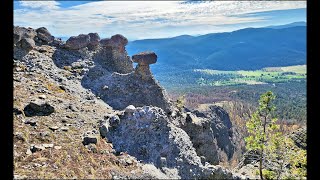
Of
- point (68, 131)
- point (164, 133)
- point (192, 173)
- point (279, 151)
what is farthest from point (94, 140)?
point (279, 151)

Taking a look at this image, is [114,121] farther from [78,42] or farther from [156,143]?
[78,42]

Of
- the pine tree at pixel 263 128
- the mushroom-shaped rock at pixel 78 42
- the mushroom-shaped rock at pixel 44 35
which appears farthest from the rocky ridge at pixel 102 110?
the pine tree at pixel 263 128

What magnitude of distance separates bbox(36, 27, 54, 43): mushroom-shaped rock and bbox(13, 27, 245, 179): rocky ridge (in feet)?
0.36

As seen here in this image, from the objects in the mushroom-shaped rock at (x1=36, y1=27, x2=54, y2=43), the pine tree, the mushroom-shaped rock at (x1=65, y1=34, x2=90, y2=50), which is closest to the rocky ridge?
the mushroom-shaped rock at (x1=65, y1=34, x2=90, y2=50)

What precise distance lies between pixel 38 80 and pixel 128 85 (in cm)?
908

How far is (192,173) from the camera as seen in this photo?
80.0ft

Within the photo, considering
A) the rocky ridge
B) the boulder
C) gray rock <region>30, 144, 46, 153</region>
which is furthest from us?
the boulder

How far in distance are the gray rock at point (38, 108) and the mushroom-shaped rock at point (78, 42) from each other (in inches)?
531

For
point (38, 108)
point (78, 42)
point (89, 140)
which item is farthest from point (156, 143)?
point (78, 42)

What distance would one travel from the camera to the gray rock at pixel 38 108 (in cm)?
2666

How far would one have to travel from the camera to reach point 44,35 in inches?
1549

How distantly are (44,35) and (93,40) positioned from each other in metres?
5.64

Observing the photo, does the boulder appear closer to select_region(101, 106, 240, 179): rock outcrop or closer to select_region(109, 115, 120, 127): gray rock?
select_region(101, 106, 240, 179): rock outcrop

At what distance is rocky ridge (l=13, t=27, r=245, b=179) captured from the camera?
79.9ft
